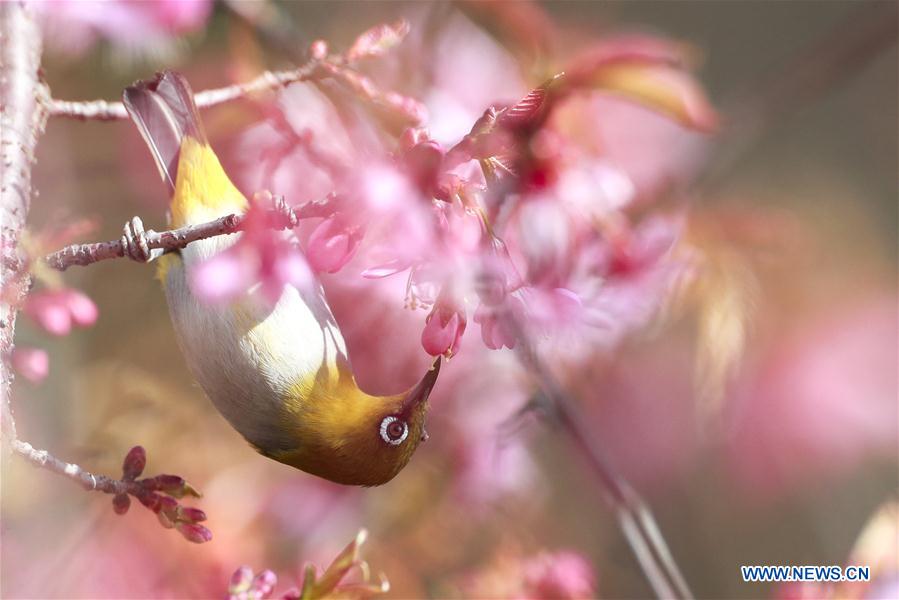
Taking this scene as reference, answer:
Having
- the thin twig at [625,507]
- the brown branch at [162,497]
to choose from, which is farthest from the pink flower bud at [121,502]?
the thin twig at [625,507]

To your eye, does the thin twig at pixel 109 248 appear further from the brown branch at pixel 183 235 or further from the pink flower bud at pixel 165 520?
the pink flower bud at pixel 165 520

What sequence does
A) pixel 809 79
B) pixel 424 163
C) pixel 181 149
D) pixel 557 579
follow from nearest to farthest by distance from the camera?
pixel 424 163 → pixel 181 149 → pixel 557 579 → pixel 809 79

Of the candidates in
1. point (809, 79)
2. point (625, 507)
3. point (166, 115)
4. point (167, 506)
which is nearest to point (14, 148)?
point (166, 115)

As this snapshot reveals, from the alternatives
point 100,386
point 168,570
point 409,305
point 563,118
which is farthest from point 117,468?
point 563,118

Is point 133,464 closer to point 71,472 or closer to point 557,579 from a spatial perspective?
point 71,472

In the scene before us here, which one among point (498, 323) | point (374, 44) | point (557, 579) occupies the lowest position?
point (557, 579)

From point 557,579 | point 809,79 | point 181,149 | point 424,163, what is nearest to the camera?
point 424,163

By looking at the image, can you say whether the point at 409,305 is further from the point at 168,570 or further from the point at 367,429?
the point at 168,570
